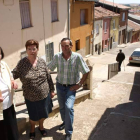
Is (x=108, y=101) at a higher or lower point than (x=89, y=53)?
higher

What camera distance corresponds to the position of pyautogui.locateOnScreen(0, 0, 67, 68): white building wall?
9.51 metres

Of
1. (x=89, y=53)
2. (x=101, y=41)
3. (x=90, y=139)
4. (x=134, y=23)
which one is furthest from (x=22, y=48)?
(x=134, y=23)

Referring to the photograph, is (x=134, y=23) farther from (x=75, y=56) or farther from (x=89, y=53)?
(x=75, y=56)

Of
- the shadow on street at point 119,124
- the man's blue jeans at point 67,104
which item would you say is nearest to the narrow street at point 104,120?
the shadow on street at point 119,124

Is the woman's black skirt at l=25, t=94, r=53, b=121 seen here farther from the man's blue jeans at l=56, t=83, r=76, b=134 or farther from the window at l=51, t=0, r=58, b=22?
the window at l=51, t=0, r=58, b=22

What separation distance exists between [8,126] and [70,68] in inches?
50.9

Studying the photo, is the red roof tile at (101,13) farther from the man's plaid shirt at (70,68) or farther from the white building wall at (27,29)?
the man's plaid shirt at (70,68)

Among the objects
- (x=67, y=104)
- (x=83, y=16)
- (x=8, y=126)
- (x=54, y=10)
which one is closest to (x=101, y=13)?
(x=83, y=16)

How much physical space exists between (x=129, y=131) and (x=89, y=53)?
1931cm

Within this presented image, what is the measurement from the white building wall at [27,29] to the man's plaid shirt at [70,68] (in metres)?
7.20

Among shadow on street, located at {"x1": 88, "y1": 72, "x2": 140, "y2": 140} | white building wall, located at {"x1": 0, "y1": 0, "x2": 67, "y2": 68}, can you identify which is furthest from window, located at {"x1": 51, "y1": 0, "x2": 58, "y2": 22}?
shadow on street, located at {"x1": 88, "y1": 72, "x2": 140, "y2": 140}

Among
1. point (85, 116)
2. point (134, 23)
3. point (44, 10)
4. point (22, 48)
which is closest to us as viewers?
point (85, 116)

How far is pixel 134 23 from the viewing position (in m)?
39.2

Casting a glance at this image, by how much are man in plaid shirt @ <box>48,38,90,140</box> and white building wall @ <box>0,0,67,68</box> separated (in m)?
7.22
